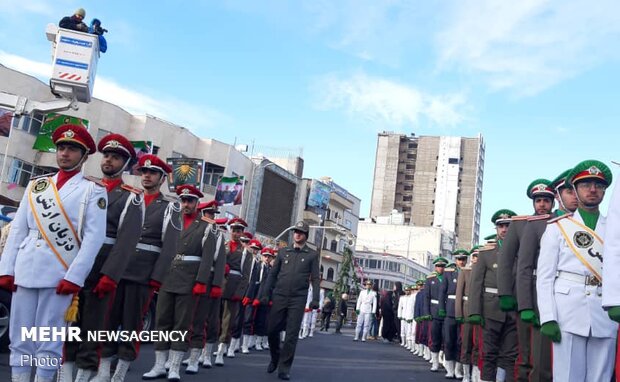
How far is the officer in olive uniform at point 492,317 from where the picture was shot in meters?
7.65

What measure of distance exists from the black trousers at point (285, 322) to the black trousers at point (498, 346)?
265 centimetres

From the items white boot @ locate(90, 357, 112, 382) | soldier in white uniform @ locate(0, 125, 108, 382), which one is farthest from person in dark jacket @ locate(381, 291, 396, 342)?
soldier in white uniform @ locate(0, 125, 108, 382)

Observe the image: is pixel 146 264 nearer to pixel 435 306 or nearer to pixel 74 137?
pixel 74 137

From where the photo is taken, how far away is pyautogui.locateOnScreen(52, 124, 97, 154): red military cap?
16.7ft

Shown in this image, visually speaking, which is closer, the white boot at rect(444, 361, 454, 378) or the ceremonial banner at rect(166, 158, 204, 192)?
the white boot at rect(444, 361, 454, 378)

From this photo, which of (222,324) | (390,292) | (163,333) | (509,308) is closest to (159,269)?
(163,333)

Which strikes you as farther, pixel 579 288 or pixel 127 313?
pixel 127 313

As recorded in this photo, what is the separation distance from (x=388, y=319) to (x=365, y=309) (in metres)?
3.08

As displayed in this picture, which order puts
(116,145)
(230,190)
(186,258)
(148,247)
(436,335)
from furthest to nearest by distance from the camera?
(230,190) < (436,335) < (186,258) < (148,247) < (116,145)

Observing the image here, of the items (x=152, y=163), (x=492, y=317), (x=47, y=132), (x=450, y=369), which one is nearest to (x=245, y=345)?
(x=450, y=369)

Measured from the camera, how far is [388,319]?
25.7 meters

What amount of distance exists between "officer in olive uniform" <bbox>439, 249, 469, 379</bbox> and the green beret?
3.21 metres

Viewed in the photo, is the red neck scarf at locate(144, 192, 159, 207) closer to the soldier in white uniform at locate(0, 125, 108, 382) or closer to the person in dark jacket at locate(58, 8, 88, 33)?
the soldier in white uniform at locate(0, 125, 108, 382)

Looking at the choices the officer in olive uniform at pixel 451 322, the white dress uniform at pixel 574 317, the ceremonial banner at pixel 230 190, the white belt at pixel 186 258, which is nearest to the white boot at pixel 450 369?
the officer in olive uniform at pixel 451 322
